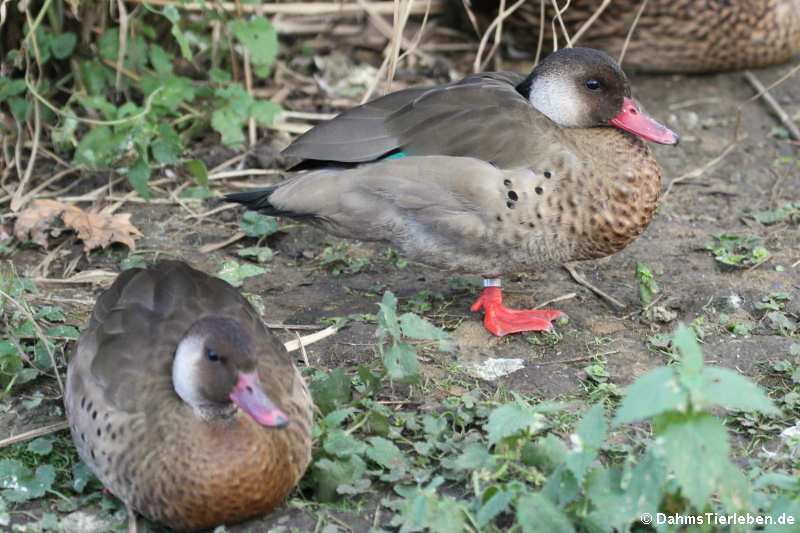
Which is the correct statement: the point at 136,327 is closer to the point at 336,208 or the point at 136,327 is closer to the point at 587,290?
the point at 336,208

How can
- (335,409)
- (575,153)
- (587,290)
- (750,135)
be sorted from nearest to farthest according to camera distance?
(335,409) → (575,153) → (587,290) → (750,135)

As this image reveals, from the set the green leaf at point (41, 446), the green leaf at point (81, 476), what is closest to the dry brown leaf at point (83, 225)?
the green leaf at point (41, 446)

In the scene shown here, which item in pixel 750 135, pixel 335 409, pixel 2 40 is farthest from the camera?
pixel 750 135

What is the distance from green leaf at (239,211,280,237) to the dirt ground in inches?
3.0

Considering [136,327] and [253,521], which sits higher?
[136,327]

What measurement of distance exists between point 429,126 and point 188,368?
1.53 meters

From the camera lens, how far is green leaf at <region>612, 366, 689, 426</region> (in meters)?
2.19

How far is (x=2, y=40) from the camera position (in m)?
5.23

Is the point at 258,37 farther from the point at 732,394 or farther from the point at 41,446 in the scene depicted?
the point at 732,394

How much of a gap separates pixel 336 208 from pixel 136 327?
3.57 ft

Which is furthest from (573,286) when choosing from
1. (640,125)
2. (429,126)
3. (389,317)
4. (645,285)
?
(389,317)

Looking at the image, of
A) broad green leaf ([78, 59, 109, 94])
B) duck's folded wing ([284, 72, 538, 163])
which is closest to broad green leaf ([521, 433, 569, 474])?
duck's folded wing ([284, 72, 538, 163])

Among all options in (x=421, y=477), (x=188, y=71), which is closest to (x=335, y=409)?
(x=421, y=477)

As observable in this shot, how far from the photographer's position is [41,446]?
10.5 feet
